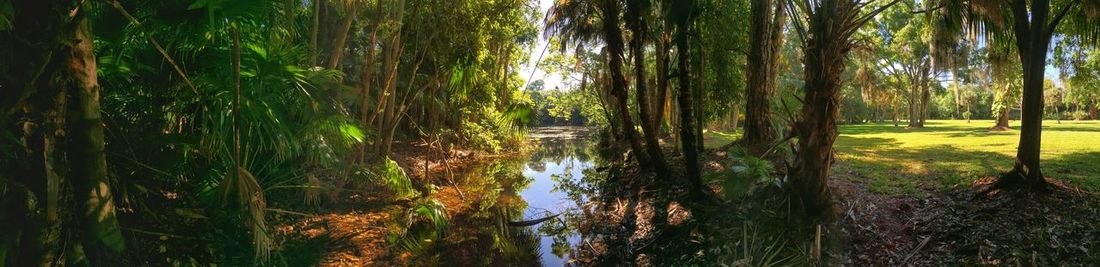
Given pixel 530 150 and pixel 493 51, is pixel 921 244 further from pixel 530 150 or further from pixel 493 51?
pixel 530 150

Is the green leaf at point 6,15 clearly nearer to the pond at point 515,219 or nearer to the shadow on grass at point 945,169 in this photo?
the pond at point 515,219

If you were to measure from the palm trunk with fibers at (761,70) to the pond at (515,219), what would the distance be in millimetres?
4002

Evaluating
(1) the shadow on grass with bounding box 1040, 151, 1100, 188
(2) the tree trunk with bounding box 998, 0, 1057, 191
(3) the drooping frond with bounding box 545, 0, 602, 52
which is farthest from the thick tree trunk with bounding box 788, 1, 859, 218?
(3) the drooping frond with bounding box 545, 0, 602, 52

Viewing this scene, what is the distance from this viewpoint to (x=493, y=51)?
68.5 feet

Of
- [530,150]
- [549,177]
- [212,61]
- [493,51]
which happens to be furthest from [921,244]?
[530,150]

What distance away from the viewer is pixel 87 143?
3404 millimetres

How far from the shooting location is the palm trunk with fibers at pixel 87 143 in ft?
11.0

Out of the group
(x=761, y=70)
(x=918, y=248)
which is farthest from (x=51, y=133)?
(x=761, y=70)

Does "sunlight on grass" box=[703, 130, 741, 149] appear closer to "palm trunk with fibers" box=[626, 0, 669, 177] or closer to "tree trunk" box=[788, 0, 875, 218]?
"palm trunk with fibers" box=[626, 0, 669, 177]

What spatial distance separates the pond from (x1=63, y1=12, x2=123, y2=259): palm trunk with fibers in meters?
3.64

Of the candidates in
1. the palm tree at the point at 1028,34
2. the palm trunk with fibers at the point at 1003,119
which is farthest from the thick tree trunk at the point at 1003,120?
the palm tree at the point at 1028,34

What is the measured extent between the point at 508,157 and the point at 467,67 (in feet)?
36.0

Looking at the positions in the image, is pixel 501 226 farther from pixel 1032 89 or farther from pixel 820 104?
pixel 1032 89

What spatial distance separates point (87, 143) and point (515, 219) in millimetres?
6864
